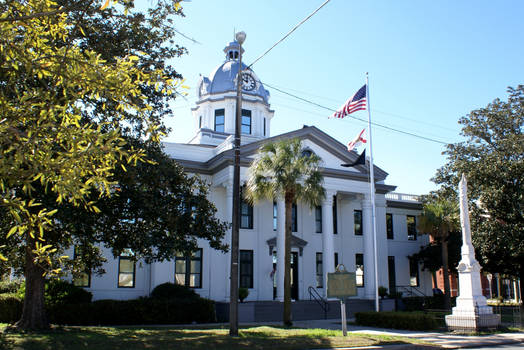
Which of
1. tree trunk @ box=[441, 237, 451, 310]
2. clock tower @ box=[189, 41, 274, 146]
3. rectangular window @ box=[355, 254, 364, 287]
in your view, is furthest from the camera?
clock tower @ box=[189, 41, 274, 146]

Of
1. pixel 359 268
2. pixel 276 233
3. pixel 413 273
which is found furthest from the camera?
pixel 413 273

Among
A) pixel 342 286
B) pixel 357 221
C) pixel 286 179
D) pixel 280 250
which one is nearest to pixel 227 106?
pixel 357 221

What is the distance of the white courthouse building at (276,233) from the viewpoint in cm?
2652

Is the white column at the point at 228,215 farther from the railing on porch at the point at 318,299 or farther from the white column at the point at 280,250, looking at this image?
the railing on porch at the point at 318,299

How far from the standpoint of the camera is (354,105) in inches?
884

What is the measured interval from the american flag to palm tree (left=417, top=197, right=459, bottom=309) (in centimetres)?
1049

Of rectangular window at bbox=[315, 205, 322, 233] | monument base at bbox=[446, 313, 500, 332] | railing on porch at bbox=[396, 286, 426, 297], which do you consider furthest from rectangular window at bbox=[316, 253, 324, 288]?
monument base at bbox=[446, 313, 500, 332]

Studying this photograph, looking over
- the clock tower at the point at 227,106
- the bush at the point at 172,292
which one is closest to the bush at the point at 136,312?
the bush at the point at 172,292

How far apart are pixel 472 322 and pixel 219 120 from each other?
24.4 metres

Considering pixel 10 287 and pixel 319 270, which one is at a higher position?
pixel 319 270

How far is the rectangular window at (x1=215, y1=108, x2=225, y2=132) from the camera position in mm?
37062

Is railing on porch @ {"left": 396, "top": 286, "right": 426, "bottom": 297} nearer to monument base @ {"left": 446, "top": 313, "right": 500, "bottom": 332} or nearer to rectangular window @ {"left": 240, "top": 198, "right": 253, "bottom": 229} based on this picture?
rectangular window @ {"left": 240, "top": 198, "right": 253, "bottom": 229}

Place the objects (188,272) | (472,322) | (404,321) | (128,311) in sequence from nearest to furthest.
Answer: (472,322) → (404,321) → (128,311) → (188,272)

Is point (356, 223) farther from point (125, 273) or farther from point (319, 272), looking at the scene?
point (125, 273)
